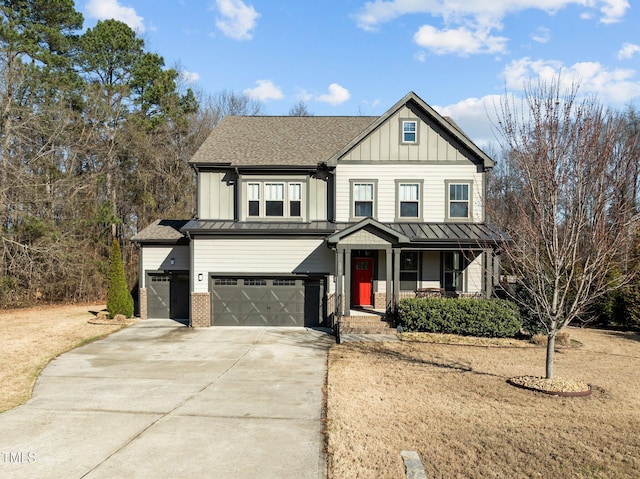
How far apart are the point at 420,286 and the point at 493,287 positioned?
282 centimetres

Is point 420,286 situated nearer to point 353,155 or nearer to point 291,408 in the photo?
point 353,155

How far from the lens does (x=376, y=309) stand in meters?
18.5

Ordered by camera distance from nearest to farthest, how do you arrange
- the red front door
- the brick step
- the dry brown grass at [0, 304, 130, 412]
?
the dry brown grass at [0, 304, 130, 412]
the brick step
the red front door

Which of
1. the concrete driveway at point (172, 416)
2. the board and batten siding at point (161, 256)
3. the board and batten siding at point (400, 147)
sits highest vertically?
the board and batten siding at point (400, 147)

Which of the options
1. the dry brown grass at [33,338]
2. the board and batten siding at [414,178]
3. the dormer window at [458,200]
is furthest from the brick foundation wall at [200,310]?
the dormer window at [458,200]

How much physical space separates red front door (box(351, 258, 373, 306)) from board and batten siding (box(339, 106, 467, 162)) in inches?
168

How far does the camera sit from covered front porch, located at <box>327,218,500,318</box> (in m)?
17.1

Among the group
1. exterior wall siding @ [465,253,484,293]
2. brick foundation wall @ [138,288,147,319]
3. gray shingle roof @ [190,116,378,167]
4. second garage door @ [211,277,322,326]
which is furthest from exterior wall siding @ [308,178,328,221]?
brick foundation wall @ [138,288,147,319]

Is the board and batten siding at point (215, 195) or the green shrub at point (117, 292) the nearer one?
the green shrub at point (117, 292)

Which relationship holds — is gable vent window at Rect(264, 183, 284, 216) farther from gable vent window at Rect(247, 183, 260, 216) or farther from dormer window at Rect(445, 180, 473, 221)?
dormer window at Rect(445, 180, 473, 221)

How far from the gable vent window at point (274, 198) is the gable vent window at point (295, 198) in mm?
378

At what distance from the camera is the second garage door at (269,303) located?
1866 centimetres

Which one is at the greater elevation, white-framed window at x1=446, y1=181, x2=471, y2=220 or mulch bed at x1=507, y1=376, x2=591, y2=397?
white-framed window at x1=446, y1=181, x2=471, y2=220

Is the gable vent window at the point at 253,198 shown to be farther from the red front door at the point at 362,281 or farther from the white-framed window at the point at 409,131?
the white-framed window at the point at 409,131
